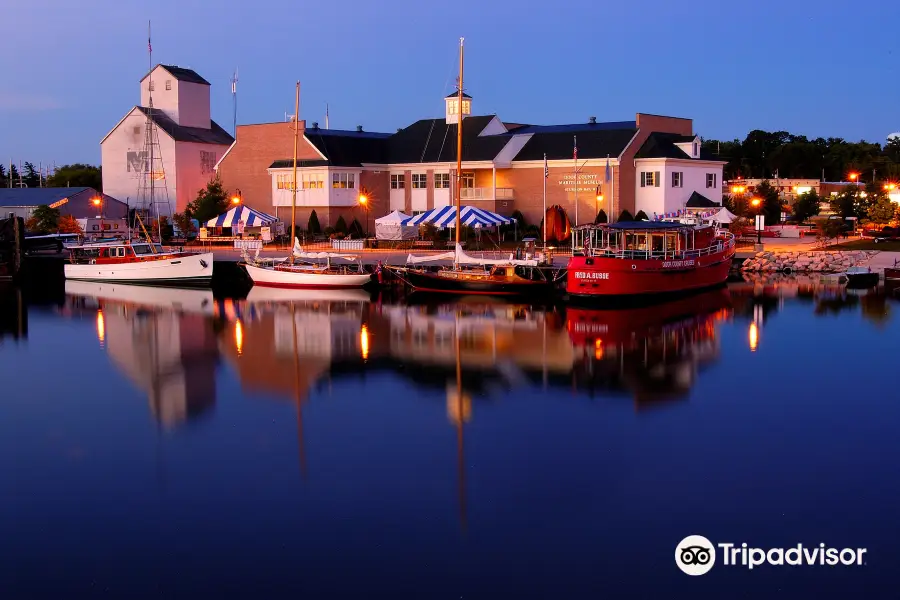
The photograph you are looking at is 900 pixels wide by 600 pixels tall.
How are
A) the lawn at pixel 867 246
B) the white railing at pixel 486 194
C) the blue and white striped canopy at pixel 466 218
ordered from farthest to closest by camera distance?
the white railing at pixel 486 194
the lawn at pixel 867 246
the blue and white striped canopy at pixel 466 218

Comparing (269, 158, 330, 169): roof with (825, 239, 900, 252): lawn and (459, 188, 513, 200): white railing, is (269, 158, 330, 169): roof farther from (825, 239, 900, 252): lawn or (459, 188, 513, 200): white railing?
(825, 239, 900, 252): lawn

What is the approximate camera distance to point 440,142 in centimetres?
5894

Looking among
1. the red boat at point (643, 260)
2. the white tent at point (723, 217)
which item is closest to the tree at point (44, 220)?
the red boat at point (643, 260)

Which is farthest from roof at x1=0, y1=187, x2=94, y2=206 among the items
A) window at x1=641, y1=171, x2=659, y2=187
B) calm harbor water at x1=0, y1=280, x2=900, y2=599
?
window at x1=641, y1=171, x2=659, y2=187

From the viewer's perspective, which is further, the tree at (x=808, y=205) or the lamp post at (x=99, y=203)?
the tree at (x=808, y=205)

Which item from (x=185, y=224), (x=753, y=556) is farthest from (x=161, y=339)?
(x=185, y=224)

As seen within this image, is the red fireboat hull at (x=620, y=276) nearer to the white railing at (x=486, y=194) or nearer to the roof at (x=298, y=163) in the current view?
the white railing at (x=486, y=194)

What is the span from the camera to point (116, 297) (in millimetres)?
45000

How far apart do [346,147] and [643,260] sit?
27.5 m

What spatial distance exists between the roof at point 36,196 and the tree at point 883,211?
51711 mm

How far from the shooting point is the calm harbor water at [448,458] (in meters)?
13.4

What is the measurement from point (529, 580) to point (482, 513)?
→ 2.35 meters

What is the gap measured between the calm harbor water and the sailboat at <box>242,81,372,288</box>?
10.6m

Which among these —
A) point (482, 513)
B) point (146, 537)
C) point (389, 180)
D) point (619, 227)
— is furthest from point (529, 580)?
point (389, 180)
